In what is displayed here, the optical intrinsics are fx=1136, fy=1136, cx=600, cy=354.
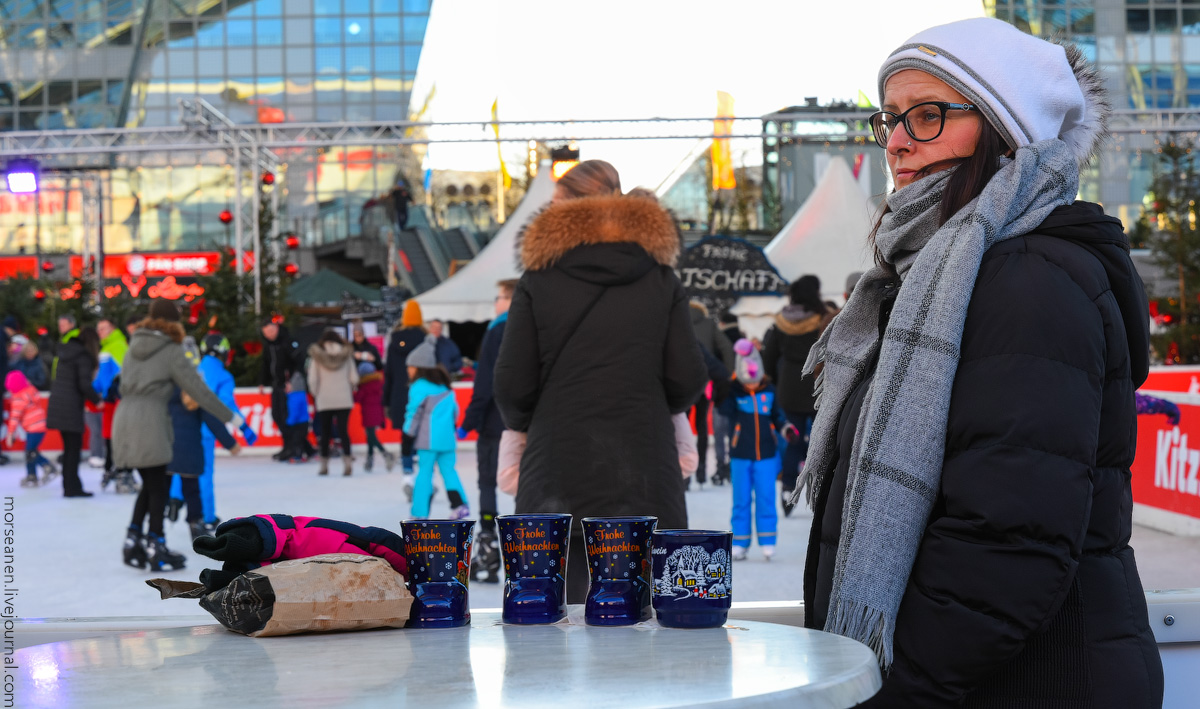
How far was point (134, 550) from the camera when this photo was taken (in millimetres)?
6488

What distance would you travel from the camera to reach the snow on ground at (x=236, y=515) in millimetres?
5539

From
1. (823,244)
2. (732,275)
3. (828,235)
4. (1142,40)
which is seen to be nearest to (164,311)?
(732,275)

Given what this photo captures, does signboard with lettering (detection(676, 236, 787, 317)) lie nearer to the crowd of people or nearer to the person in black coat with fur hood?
the person in black coat with fur hood

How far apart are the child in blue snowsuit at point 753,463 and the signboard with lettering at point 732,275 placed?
9438 mm

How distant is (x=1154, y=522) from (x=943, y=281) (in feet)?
22.6

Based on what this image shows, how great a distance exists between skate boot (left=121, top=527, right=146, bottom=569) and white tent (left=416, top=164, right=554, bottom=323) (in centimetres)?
1023

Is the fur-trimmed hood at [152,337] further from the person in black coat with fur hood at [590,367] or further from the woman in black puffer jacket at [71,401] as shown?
the person in black coat with fur hood at [590,367]

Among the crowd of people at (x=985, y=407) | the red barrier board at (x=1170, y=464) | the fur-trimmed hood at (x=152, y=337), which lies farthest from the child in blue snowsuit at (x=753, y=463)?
the crowd of people at (x=985, y=407)

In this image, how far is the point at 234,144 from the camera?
1836 centimetres

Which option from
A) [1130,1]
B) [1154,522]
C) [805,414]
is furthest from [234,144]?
[1130,1]

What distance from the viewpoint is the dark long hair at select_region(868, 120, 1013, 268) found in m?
1.60

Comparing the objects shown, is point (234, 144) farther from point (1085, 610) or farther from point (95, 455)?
point (1085, 610)

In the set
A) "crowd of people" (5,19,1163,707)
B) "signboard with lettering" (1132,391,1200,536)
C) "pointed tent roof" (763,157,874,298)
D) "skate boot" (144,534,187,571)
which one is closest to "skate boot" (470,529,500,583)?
"skate boot" (144,534,187,571)

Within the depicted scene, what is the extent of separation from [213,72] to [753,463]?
36.6 meters
